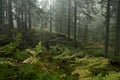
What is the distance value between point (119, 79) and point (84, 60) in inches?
131

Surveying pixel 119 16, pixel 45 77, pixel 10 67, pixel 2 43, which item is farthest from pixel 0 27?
pixel 119 16

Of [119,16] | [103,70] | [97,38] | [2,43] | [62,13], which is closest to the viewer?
[103,70]

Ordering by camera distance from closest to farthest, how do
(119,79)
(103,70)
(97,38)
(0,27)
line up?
(119,79) → (103,70) → (0,27) → (97,38)

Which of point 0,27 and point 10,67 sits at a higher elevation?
point 0,27

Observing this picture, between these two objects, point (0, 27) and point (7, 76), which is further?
point (0, 27)

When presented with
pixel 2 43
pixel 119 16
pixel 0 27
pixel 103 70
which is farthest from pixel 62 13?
pixel 103 70

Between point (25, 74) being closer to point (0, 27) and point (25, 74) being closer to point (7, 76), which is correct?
point (7, 76)

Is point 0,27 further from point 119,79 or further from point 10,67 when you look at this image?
point 119,79

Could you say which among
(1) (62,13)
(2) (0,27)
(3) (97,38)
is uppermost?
(1) (62,13)

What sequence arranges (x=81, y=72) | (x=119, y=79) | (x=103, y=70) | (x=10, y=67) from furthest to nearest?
1. (x=103, y=70)
2. (x=81, y=72)
3. (x=10, y=67)
4. (x=119, y=79)

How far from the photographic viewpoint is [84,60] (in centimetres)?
755

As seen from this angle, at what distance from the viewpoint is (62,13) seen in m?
44.3

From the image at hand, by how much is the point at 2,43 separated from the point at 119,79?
7255 mm

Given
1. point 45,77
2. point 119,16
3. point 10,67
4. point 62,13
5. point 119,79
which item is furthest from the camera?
point 62,13
